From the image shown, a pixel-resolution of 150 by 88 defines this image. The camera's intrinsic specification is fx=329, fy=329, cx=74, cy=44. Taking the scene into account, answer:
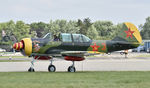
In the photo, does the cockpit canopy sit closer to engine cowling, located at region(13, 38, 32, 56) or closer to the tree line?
→ engine cowling, located at region(13, 38, 32, 56)

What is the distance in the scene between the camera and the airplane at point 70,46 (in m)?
18.7

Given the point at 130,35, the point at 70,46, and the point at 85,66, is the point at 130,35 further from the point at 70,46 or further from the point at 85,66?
the point at 85,66

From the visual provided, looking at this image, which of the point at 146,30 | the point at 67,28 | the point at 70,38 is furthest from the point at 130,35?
the point at 146,30

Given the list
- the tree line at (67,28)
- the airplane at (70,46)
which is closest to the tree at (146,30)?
the tree line at (67,28)

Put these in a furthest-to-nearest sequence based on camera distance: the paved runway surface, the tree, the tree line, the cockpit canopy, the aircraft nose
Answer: the tree → the tree line → the paved runway surface → the cockpit canopy → the aircraft nose

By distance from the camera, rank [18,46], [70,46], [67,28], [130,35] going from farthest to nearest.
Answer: [67,28], [130,35], [70,46], [18,46]

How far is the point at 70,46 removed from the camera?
63.8 ft

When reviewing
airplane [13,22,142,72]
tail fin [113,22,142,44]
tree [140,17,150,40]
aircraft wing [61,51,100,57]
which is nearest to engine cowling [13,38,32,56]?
airplane [13,22,142,72]

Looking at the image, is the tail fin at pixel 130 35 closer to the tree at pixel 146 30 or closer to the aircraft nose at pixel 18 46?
the aircraft nose at pixel 18 46

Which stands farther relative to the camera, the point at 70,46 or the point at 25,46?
the point at 70,46

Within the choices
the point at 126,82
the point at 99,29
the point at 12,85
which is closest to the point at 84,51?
the point at 126,82

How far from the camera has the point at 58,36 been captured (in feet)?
63.9

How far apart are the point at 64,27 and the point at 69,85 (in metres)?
99.0

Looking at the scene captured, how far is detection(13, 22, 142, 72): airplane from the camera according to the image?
18656 millimetres
